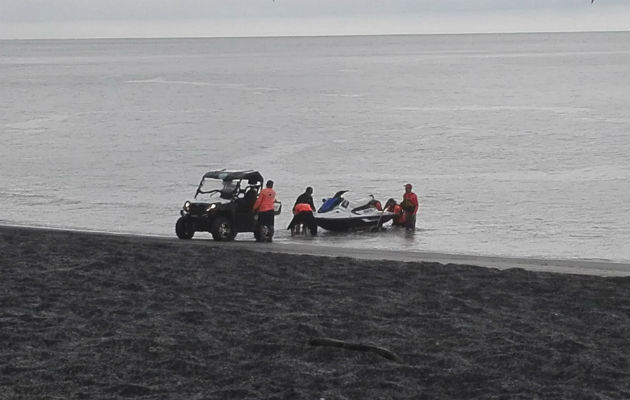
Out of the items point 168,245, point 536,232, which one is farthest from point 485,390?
point 536,232

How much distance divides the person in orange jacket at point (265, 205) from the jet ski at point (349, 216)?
20.5ft

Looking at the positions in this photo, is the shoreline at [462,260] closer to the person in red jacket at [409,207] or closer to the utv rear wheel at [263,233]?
the utv rear wheel at [263,233]

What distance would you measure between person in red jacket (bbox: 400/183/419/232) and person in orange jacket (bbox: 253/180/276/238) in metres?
8.02

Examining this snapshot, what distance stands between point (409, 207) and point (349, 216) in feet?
6.53

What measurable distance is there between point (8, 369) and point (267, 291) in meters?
5.55

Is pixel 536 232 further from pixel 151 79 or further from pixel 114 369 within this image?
pixel 151 79

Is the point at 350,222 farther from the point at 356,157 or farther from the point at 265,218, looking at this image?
the point at 356,157

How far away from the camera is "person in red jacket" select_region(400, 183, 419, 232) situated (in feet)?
108

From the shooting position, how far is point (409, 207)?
3288 centimetres

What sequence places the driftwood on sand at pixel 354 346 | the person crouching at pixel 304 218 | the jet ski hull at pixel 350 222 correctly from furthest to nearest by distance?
the jet ski hull at pixel 350 222 < the person crouching at pixel 304 218 < the driftwood on sand at pixel 354 346

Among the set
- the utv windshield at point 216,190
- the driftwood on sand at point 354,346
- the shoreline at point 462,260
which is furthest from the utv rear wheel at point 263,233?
the driftwood on sand at point 354,346

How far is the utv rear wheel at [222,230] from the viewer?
969 inches

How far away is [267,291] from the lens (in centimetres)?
1552

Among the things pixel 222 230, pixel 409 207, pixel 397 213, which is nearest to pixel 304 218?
pixel 409 207
